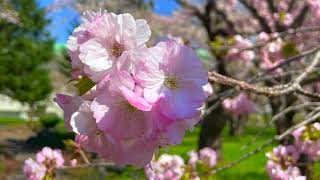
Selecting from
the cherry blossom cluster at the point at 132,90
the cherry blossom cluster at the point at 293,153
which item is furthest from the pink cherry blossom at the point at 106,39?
the cherry blossom cluster at the point at 293,153

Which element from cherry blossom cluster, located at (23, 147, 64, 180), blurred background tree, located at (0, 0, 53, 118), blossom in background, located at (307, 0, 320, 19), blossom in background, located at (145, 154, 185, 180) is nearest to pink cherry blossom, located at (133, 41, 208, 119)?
blossom in background, located at (145, 154, 185, 180)

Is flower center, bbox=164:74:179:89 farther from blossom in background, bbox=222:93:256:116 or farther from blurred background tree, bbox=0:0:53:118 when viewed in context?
blurred background tree, bbox=0:0:53:118

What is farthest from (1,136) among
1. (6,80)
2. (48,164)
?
(48,164)

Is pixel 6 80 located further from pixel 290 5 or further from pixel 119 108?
pixel 119 108

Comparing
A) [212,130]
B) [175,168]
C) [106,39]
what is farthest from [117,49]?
[212,130]

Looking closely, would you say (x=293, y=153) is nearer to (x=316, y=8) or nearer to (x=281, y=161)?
(x=281, y=161)

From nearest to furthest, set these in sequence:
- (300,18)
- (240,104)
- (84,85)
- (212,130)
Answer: (84,85) < (240,104) < (300,18) < (212,130)
